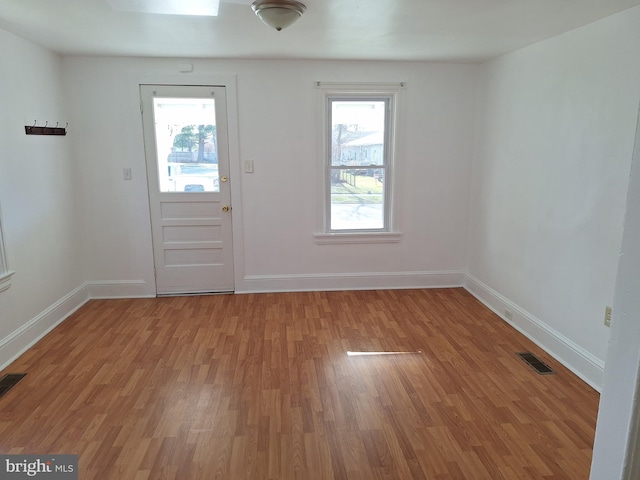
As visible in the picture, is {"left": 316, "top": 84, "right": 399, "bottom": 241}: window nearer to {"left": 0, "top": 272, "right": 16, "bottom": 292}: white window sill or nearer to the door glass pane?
the door glass pane

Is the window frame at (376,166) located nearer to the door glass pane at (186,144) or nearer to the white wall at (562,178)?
the white wall at (562,178)

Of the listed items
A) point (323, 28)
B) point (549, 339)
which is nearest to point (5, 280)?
point (323, 28)

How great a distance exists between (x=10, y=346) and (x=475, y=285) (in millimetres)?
4148

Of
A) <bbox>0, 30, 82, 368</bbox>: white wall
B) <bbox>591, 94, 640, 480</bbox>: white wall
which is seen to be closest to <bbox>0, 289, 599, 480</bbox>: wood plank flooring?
<bbox>0, 30, 82, 368</bbox>: white wall

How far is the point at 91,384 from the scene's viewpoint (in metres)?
2.70

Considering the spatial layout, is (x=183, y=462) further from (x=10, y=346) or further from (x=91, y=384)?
(x=10, y=346)

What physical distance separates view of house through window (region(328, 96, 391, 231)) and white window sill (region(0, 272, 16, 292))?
2818 millimetres

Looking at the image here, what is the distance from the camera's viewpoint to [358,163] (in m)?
4.36

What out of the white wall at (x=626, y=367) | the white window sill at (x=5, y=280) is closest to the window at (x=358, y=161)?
the white window sill at (x=5, y=280)

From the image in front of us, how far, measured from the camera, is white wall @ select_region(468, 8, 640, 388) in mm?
2479

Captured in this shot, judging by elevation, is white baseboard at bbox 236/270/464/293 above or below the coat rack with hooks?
below

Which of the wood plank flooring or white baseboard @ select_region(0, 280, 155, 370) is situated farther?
white baseboard @ select_region(0, 280, 155, 370)

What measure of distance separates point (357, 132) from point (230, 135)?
1311 millimetres

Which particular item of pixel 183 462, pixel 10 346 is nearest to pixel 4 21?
pixel 10 346
